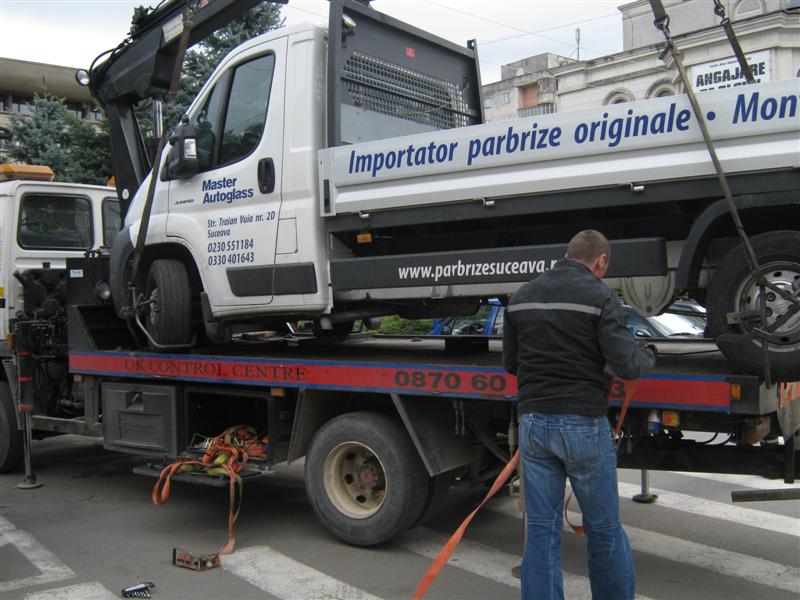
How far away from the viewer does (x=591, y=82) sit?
33938 millimetres

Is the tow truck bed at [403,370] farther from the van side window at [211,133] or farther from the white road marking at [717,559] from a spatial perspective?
the van side window at [211,133]

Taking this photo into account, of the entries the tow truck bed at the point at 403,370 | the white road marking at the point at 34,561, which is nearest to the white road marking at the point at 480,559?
the tow truck bed at the point at 403,370

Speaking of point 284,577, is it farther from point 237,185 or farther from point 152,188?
point 152,188

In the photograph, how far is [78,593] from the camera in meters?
4.91

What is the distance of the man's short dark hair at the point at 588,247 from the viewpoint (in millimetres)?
3900

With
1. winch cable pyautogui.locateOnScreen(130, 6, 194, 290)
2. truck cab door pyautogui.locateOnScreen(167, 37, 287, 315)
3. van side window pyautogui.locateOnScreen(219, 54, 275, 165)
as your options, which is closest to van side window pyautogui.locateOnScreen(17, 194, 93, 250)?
winch cable pyautogui.locateOnScreen(130, 6, 194, 290)

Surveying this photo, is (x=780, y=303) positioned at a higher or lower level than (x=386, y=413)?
higher

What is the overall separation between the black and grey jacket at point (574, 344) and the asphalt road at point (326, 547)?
1558 millimetres

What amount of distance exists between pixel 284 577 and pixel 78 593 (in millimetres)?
1222

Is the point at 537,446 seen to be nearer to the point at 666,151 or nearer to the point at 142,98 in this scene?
the point at 666,151

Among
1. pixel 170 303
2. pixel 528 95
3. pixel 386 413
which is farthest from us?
pixel 528 95

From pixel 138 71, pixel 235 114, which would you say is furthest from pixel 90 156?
pixel 235 114

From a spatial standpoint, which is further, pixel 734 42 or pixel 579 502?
pixel 734 42

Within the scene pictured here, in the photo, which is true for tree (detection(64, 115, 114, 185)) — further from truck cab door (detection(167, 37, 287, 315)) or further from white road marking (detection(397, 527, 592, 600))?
white road marking (detection(397, 527, 592, 600))
